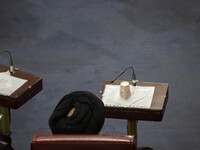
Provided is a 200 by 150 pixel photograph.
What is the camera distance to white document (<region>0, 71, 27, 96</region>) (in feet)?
19.9

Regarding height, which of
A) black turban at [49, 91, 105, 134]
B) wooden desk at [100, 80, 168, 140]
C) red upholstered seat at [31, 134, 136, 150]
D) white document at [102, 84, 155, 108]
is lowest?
wooden desk at [100, 80, 168, 140]

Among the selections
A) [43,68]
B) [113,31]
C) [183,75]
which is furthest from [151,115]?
[113,31]

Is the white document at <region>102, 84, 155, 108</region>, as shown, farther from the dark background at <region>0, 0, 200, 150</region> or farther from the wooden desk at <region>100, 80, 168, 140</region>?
the dark background at <region>0, 0, 200, 150</region>

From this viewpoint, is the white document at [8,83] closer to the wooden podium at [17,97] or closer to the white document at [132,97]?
the wooden podium at [17,97]

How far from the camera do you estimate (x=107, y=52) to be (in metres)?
8.29

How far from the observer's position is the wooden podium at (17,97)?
19.7 feet

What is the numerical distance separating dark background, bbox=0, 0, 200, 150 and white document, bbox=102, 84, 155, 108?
92 centimetres

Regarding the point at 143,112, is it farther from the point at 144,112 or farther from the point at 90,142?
the point at 90,142

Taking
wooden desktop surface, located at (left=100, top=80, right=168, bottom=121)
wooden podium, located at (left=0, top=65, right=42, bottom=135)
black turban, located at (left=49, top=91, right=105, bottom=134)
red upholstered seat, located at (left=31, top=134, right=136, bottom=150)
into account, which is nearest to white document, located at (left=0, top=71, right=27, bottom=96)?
wooden podium, located at (left=0, top=65, right=42, bottom=135)

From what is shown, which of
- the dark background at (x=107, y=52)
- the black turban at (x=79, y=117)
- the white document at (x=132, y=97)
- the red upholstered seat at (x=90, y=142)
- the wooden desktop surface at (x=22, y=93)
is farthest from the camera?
the dark background at (x=107, y=52)

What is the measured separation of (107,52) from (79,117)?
13.6 ft

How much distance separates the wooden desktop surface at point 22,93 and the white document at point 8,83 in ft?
0.15

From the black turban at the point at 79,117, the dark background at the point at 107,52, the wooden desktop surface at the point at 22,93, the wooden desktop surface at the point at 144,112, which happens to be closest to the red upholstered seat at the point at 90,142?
the black turban at the point at 79,117

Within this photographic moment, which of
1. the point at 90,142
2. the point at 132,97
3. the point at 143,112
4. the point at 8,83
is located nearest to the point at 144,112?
the point at 143,112
